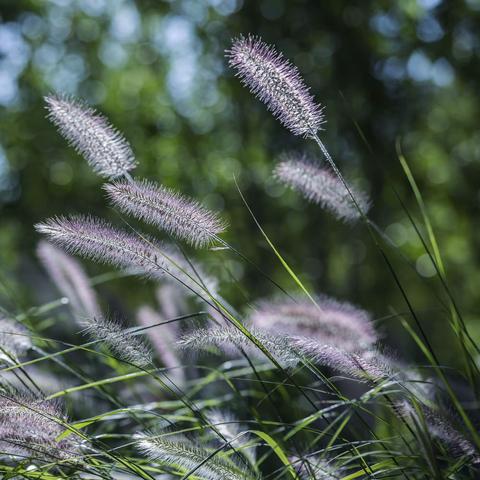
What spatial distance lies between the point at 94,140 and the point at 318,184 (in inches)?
20.2

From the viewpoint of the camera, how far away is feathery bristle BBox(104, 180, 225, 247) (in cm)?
140

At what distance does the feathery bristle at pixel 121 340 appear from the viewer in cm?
141

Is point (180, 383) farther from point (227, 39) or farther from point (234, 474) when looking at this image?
point (227, 39)

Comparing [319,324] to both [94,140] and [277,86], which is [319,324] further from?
[94,140]

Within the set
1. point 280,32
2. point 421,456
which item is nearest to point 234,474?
point 421,456

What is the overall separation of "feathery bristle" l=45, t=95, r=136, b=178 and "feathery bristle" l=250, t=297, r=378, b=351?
0.44m

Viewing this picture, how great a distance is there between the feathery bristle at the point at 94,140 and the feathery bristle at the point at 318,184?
14.2 inches

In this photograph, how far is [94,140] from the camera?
1.60m

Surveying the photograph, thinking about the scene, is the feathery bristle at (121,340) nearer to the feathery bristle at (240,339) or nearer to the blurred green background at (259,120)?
the feathery bristle at (240,339)

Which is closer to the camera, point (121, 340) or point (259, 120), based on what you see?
point (121, 340)

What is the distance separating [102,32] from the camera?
898cm

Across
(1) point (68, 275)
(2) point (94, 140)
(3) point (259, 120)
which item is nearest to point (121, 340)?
(2) point (94, 140)

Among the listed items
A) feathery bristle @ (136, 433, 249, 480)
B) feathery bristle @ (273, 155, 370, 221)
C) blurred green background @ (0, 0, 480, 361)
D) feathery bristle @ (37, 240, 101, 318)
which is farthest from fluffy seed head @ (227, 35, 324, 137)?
A: blurred green background @ (0, 0, 480, 361)

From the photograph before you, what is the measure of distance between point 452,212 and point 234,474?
8.36m
